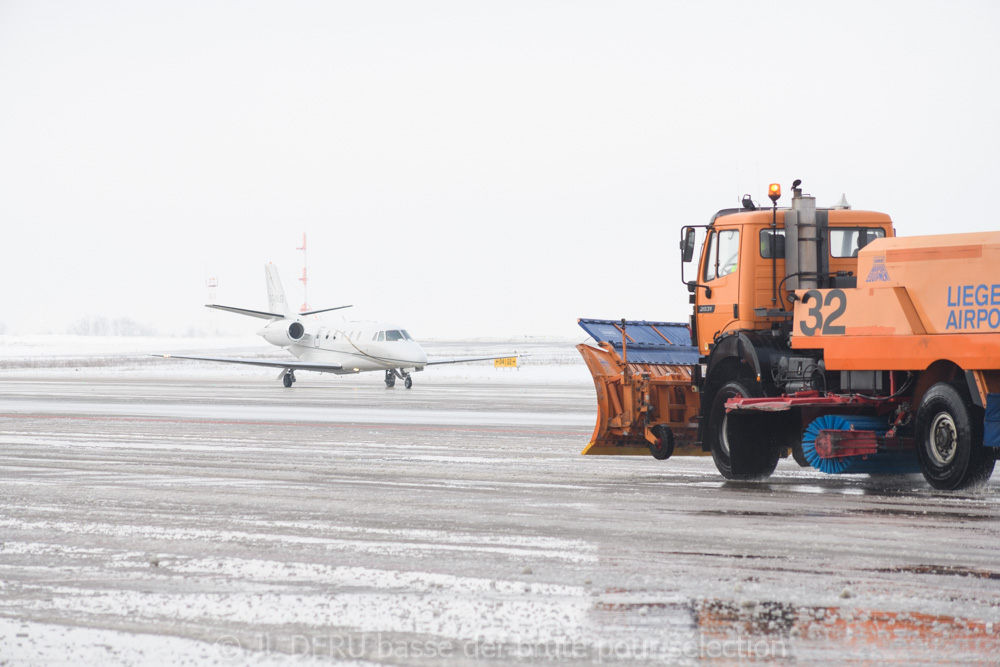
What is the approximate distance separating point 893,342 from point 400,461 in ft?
21.4

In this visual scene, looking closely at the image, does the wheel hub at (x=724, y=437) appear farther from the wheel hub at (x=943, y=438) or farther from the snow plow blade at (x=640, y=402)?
the wheel hub at (x=943, y=438)

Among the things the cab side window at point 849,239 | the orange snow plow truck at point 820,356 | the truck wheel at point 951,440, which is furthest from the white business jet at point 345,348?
the truck wheel at point 951,440

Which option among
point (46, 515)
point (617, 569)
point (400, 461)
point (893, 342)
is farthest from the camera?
point (400, 461)

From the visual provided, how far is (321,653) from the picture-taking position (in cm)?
510

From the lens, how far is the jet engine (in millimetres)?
43344

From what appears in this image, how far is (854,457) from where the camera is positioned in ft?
37.1

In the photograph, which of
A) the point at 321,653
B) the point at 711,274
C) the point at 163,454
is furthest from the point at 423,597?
the point at 163,454

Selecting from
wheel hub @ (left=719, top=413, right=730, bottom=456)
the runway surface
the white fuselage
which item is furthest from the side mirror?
the white fuselage

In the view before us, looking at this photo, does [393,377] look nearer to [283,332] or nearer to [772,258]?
[283,332]

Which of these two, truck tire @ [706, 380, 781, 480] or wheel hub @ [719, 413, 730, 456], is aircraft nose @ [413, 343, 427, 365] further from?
truck tire @ [706, 380, 781, 480]

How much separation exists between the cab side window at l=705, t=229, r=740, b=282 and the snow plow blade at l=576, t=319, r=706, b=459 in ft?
4.06

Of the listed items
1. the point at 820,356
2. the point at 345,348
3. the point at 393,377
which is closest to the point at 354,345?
the point at 345,348

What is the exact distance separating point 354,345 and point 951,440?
31421mm

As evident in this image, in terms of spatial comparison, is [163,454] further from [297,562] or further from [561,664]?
[561,664]
